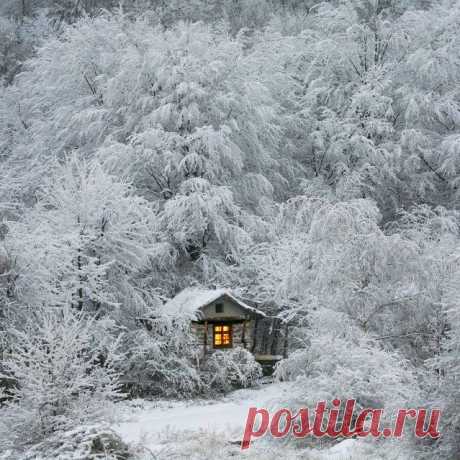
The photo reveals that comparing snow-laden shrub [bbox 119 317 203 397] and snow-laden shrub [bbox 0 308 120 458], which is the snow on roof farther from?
snow-laden shrub [bbox 0 308 120 458]

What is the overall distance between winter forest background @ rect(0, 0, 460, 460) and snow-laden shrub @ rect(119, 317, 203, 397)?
8 centimetres

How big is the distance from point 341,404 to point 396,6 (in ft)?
82.3

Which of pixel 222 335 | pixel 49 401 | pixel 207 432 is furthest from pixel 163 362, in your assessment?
pixel 49 401

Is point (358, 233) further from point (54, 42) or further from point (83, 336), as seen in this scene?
point (54, 42)

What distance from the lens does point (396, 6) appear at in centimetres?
3142

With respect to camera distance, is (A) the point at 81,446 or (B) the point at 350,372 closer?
(A) the point at 81,446

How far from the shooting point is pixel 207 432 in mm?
12320

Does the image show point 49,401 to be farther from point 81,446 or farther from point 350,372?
point 350,372

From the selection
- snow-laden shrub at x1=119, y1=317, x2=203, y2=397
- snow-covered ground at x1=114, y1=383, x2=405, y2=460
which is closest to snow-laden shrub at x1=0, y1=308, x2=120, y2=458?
snow-covered ground at x1=114, y1=383, x2=405, y2=460

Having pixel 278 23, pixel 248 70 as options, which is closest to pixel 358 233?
pixel 248 70

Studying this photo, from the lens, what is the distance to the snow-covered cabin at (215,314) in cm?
1966

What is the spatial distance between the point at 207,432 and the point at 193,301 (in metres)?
7.83

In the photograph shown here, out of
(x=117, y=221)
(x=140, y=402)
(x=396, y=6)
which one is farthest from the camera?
(x=396, y=6)

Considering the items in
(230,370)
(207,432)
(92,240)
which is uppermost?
(92,240)
